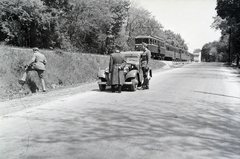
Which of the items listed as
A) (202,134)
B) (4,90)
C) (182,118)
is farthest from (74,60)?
(202,134)

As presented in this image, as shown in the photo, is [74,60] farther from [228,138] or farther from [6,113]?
[228,138]

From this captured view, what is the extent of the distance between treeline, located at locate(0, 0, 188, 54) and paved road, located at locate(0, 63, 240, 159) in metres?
9.77

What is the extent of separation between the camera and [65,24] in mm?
29188

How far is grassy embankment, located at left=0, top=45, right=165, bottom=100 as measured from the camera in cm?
1054

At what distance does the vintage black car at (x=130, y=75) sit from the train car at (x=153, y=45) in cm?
2006

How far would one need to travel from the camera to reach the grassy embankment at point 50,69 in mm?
10539

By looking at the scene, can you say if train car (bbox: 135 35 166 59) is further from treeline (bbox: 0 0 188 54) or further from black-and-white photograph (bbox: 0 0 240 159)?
black-and-white photograph (bbox: 0 0 240 159)

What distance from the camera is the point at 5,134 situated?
5.11 meters

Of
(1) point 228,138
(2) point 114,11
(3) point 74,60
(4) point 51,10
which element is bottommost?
(1) point 228,138

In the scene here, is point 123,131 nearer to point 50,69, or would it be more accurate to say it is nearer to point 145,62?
point 145,62

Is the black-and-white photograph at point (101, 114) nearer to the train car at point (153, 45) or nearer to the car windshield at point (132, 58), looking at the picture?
the car windshield at point (132, 58)

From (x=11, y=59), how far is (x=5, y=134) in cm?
690

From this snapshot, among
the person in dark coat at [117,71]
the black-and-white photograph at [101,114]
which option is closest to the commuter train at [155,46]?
the black-and-white photograph at [101,114]

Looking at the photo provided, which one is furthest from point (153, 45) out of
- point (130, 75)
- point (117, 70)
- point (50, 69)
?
point (117, 70)
